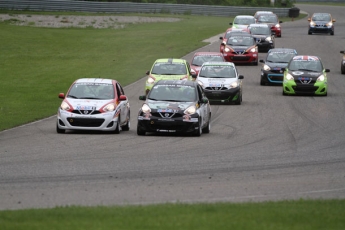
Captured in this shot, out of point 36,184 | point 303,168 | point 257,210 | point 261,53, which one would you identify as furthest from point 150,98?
point 261,53

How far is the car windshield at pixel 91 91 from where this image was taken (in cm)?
2356

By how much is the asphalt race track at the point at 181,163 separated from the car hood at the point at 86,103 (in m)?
0.76

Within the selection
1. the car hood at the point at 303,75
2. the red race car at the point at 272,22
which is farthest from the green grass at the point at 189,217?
the red race car at the point at 272,22

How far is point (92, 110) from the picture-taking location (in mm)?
22672

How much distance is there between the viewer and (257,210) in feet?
38.0

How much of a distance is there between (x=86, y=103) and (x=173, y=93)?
2.42 meters

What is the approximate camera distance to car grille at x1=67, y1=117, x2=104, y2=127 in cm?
2242

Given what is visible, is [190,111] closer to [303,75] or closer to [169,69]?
[169,69]

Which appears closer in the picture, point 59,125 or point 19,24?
point 59,125

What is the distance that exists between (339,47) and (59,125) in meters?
36.1

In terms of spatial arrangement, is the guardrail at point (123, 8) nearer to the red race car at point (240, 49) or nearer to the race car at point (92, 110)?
the red race car at point (240, 49)

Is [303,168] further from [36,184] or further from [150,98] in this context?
[150,98]

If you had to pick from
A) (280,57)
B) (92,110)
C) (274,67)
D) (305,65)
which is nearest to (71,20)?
(280,57)

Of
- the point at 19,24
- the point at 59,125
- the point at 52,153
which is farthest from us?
the point at 19,24
